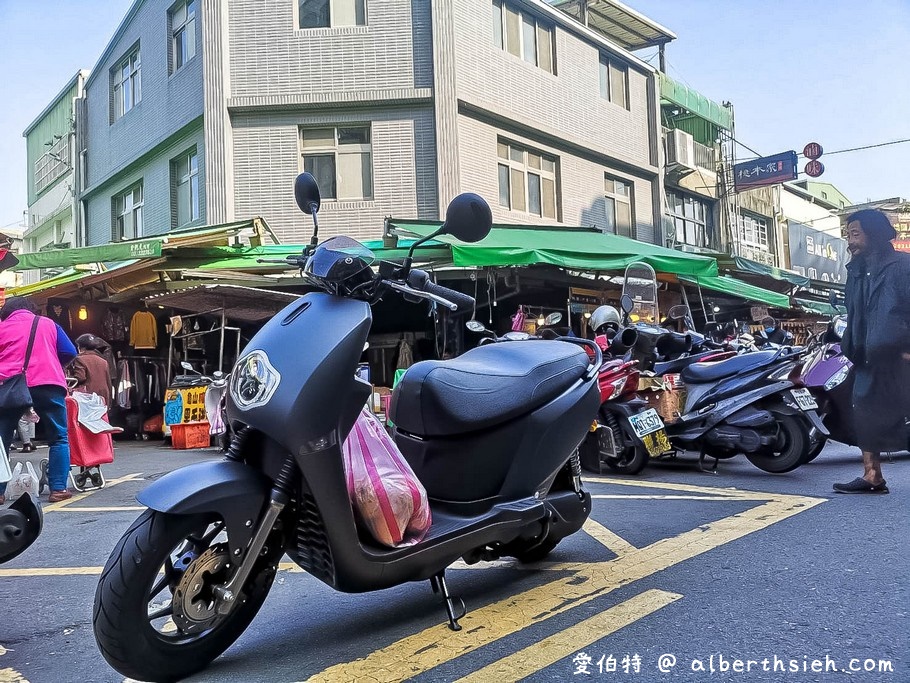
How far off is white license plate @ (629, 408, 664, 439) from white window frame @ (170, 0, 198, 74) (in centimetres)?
1221

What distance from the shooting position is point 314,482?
241 cm

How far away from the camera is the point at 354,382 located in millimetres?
2549

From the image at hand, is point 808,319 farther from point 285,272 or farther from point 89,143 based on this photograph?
point 89,143

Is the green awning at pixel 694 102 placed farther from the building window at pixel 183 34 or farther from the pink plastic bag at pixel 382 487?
the pink plastic bag at pixel 382 487

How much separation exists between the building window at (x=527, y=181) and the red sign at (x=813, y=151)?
7583mm

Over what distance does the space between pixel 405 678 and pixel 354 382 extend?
0.96m

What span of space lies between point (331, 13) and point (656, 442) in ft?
36.9

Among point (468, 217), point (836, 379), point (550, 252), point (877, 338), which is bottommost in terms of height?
point (836, 379)

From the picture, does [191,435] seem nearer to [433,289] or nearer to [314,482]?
[433,289]

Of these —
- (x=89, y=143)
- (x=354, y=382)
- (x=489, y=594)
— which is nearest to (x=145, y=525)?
(x=354, y=382)

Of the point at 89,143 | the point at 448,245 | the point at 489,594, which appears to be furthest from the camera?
the point at 89,143

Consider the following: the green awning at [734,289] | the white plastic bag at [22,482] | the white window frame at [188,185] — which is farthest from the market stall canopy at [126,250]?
the green awning at [734,289]

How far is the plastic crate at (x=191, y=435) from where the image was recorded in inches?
393

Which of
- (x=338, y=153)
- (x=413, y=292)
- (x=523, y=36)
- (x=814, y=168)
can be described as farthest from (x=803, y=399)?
(x=814, y=168)
